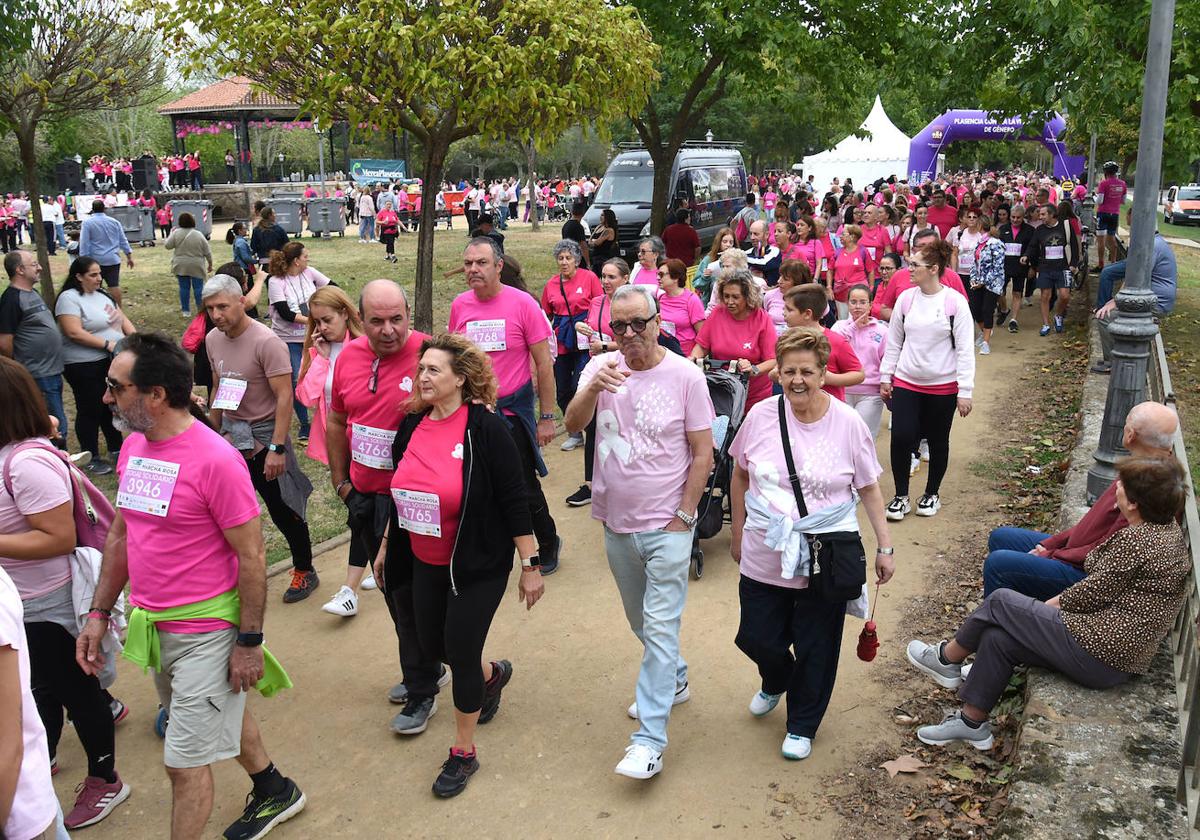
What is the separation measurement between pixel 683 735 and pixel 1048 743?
4.97ft

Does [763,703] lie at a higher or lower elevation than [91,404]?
lower

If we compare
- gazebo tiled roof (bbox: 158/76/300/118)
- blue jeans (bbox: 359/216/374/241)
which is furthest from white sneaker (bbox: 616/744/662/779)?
gazebo tiled roof (bbox: 158/76/300/118)

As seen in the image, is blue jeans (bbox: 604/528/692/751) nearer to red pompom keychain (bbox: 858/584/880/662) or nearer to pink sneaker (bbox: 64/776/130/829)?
red pompom keychain (bbox: 858/584/880/662)

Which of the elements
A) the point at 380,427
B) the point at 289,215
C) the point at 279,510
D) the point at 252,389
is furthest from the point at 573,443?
the point at 289,215

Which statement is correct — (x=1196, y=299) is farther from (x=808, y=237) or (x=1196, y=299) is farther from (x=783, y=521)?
(x=783, y=521)

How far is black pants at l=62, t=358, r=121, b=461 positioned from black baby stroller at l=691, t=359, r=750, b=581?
521 centimetres

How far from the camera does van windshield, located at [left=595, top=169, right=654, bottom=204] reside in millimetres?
20719

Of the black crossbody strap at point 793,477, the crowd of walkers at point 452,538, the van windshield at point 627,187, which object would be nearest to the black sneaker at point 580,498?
the crowd of walkers at point 452,538

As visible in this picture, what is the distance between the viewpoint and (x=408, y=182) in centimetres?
3584

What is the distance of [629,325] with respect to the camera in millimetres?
4117

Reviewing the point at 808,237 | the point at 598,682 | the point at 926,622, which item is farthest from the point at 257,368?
the point at 808,237

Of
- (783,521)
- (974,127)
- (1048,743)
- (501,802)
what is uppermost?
(974,127)

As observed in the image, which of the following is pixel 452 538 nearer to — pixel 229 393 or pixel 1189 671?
pixel 229 393

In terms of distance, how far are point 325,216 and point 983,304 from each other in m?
20.9
